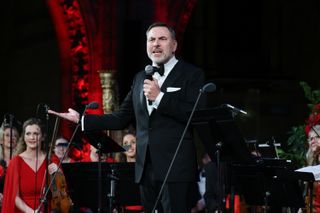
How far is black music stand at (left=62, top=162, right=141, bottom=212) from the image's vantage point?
912 centimetres

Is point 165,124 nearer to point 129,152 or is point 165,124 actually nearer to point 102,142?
point 102,142

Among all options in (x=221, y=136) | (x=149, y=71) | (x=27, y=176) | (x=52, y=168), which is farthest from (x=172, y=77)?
(x=52, y=168)

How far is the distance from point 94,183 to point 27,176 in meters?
0.79

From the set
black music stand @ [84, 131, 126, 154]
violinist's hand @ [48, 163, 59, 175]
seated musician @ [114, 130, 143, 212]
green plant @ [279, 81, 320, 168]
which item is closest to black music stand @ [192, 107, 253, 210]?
black music stand @ [84, 131, 126, 154]

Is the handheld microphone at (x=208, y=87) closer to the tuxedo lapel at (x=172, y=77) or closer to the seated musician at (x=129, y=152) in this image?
the tuxedo lapel at (x=172, y=77)

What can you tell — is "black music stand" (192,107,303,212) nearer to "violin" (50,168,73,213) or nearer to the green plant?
the green plant

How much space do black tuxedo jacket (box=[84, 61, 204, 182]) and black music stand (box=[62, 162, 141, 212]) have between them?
2461mm

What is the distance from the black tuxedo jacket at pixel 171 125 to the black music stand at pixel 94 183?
2.46 m

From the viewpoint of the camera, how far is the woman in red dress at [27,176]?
30.7ft

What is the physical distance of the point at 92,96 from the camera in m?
12.4

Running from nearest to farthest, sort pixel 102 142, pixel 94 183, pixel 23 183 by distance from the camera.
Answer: pixel 102 142 < pixel 94 183 < pixel 23 183

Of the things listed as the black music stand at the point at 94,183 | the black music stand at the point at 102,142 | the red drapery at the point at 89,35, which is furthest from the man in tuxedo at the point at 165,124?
the red drapery at the point at 89,35

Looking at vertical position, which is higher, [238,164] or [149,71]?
[149,71]

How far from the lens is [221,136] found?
6812mm
